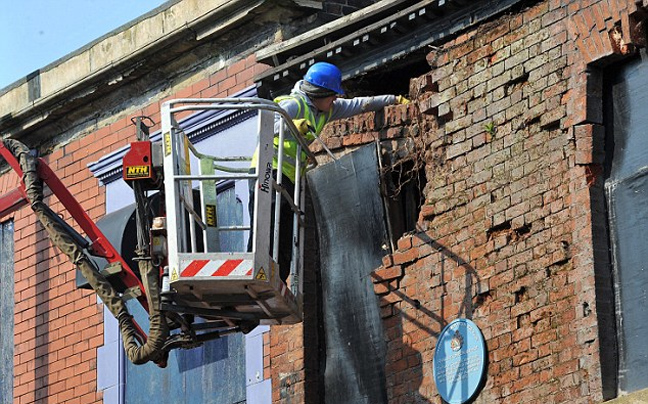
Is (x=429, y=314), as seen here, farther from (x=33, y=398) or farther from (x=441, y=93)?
(x=33, y=398)

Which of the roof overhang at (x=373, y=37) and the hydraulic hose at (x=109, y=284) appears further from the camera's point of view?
the roof overhang at (x=373, y=37)

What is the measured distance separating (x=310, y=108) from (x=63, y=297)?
3885mm

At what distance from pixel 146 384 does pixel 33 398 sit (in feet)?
5.07

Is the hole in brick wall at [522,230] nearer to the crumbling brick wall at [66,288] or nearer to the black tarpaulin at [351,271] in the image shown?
the black tarpaulin at [351,271]

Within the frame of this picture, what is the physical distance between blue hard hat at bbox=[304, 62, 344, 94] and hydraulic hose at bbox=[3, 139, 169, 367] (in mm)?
1884

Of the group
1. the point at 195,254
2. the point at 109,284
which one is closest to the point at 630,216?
the point at 195,254

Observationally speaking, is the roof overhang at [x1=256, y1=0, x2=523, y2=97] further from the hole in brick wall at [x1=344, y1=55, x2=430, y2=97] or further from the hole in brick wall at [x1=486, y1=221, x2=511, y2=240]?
the hole in brick wall at [x1=486, y1=221, x2=511, y2=240]

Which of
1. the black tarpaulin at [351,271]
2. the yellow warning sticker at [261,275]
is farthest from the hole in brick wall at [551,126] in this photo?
the yellow warning sticker at [261,275]

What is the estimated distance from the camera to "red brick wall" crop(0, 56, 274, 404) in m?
16.2

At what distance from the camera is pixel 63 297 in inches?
658

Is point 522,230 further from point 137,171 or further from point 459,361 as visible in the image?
point 137,171

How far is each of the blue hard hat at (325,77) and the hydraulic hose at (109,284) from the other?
1884 mm

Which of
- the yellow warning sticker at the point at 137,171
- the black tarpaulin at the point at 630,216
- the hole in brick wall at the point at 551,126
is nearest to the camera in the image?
the black tarpaulin at the point at 630,216

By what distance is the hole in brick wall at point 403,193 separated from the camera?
46.6 feet
